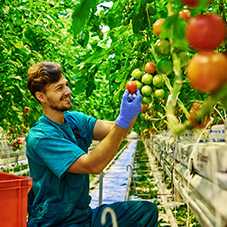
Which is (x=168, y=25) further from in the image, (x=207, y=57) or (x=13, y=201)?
(x=13, y=201)

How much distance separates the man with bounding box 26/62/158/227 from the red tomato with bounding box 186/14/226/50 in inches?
51.7

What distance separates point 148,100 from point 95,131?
2.83ft

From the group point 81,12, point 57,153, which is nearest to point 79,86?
point 57,153

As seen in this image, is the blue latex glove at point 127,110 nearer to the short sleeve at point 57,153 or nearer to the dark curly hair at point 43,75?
the short sleeve at point 57,153

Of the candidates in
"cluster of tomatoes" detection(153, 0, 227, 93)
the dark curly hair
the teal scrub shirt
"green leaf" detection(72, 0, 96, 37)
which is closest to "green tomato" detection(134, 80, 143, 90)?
the teal scrub shirt

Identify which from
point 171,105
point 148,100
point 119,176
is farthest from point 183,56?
point 119,176

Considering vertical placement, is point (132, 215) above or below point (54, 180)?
below

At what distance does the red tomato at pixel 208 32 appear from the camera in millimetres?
427

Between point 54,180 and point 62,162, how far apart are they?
0.22 m

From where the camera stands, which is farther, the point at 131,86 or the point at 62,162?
the point at 62,162

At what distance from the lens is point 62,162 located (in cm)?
194

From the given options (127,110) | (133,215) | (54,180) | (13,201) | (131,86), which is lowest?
(133,215)

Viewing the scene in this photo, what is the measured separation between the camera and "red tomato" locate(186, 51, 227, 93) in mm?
407

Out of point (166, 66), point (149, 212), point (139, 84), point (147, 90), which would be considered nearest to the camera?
point (166, 66)
